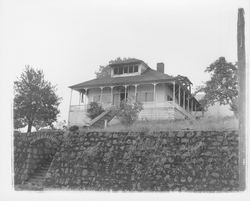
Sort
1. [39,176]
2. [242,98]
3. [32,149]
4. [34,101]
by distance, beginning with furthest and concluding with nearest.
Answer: [34,101] < [32,149] < [39,176] < [242,98]

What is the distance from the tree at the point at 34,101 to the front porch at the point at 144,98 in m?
3.20

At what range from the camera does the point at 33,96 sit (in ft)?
65.3

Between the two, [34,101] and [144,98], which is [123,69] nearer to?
[144,98]

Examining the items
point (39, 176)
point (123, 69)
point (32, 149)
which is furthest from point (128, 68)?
point (39, 176)

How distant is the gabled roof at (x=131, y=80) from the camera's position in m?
23.1

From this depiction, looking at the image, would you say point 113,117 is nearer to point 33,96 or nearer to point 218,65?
point 33,96

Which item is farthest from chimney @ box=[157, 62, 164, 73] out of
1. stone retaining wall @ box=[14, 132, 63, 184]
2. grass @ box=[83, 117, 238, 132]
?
stone retaining wall @ box=[14, 132, 63, 184]

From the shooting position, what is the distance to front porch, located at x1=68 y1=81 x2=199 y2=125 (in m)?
21.8

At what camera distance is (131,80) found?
78.7 ft

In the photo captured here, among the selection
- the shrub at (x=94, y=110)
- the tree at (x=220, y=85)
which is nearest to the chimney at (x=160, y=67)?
the tree at (x=220, y=85)

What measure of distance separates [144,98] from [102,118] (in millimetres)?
4821

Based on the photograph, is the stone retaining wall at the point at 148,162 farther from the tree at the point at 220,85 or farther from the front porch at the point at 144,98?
the tree at the point at 220,85

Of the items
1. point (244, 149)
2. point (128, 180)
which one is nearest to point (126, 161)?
point (128, 180)

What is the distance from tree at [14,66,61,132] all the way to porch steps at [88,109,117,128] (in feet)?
7.94
